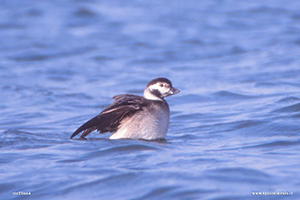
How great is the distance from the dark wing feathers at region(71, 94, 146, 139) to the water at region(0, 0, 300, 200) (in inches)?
10.0

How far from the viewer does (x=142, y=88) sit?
12.3 metres

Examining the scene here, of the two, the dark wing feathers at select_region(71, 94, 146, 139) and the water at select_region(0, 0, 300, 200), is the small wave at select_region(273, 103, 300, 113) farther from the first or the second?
the dark wing feathers at select_region(71, 94, 146, 139)

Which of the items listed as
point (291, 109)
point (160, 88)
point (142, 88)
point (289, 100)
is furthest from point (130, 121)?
point (142, 88)

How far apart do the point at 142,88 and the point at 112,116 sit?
5.07 meters

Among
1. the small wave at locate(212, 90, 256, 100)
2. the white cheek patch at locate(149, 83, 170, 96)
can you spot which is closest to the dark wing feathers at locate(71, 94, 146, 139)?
the white cheek patch at locate(149, 83, 170, 96)

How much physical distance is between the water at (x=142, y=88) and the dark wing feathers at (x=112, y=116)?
10.0 inches

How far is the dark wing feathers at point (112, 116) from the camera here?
284 inches

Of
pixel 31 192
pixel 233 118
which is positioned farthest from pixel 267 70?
pixel 31 192

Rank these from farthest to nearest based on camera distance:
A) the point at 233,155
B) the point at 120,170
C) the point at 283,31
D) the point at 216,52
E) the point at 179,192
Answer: the point at 283,31
the point at 216,52
the point at 233,155
the point at 120,170
the point at 179,192

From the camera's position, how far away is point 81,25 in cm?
2094

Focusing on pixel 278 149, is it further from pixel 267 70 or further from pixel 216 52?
pixel 216 52

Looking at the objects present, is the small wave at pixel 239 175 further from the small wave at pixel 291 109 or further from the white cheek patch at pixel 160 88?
the small wave at pixel 291 109

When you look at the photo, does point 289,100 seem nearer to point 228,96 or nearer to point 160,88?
point 228,96

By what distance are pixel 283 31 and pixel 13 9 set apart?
41.0ft
